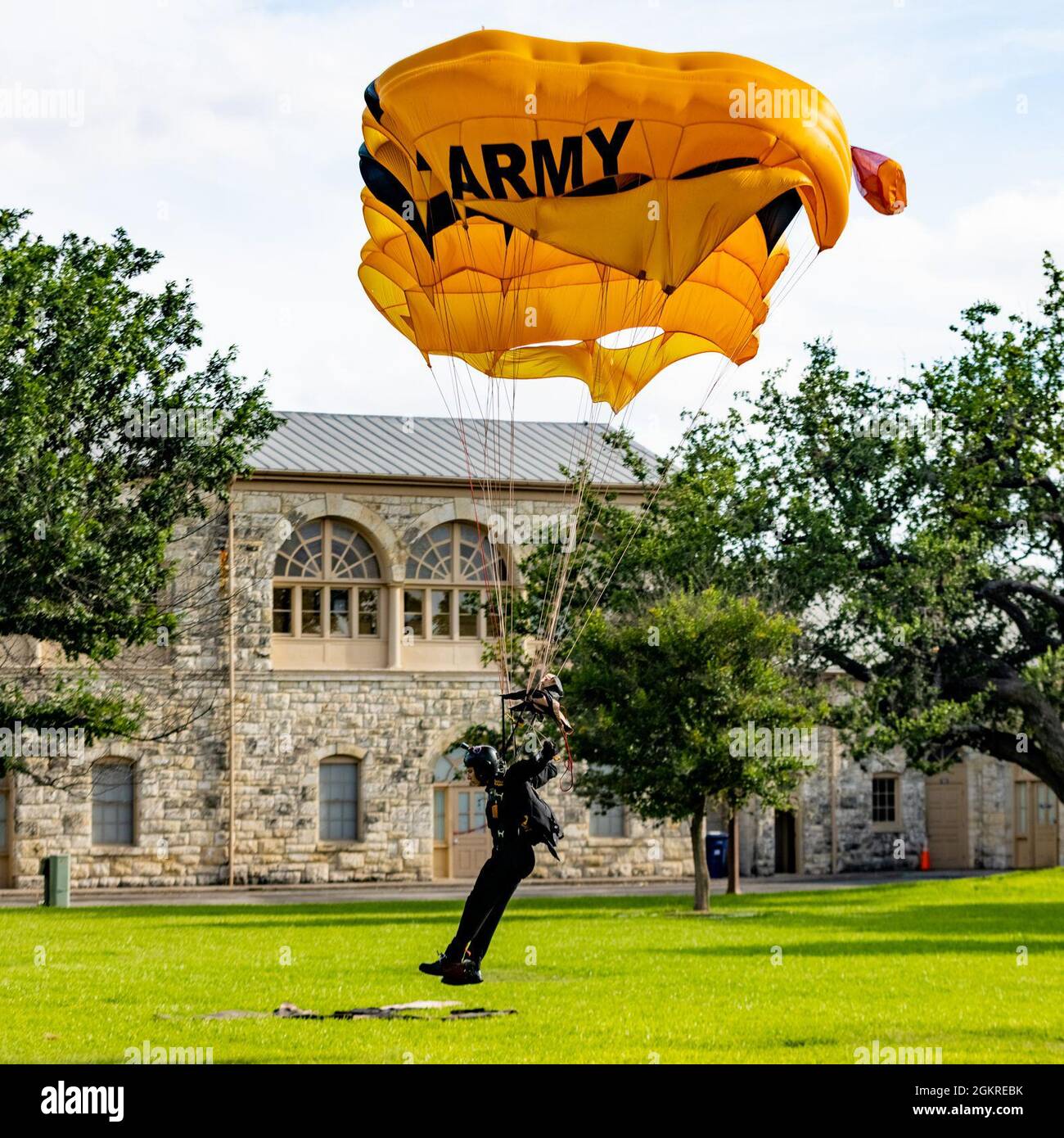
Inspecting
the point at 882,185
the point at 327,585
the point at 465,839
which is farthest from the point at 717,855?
the point at 882,185

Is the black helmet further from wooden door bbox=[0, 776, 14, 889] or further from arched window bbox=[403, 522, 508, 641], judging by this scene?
arched window bbox=[403, 522, 508, 641]

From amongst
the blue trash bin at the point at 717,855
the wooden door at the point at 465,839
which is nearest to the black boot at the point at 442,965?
the wooden door at the point at 465,839

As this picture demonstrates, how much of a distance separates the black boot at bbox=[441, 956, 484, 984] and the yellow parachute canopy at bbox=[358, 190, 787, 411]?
463 centimetres

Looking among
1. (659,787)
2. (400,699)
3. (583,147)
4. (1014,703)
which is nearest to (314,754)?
(400,699)

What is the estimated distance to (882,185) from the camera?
1220 centimetres

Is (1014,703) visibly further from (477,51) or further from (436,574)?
(477,51)

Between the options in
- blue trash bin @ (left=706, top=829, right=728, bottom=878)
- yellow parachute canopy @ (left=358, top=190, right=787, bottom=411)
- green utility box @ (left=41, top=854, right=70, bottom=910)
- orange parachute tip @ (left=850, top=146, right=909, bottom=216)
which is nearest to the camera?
orange parachute tip @ (left=850, top=146, right=909, bottom=216)

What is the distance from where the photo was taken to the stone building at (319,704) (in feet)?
123

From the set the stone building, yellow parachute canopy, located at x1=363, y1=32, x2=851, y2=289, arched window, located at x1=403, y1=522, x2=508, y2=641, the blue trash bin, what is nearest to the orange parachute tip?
yellow parachute canopy, located at x1=363, y1=32, x2=851, y2=289

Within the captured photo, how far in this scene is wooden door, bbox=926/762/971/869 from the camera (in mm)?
44906

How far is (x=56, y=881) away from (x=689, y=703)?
12817 millimetres

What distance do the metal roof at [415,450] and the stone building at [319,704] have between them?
9 centimetres

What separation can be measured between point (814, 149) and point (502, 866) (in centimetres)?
514

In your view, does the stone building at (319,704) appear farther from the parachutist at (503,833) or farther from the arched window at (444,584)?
the parachutist at (503,833)
